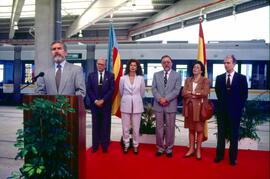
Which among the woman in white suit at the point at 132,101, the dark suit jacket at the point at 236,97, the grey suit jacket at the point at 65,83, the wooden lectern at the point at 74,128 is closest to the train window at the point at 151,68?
the woman in white suit at the point at 132,101

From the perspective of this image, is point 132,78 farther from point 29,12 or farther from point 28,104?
point 29,12

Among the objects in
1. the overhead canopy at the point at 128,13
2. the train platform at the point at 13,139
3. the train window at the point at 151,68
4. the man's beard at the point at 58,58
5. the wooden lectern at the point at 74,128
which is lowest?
the train platform at the point at 13,139

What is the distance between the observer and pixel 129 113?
4.83 m

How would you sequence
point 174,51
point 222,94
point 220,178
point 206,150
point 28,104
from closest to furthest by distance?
point 28,104 → point 220,178 → point 222,94 → point 206,150 → point 174,51

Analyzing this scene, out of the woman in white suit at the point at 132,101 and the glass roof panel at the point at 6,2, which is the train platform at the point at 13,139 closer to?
the woman in white suit at the point at 132,101

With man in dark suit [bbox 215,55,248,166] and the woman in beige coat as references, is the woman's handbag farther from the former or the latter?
man in dark suit [bbox 215,55,248,166]

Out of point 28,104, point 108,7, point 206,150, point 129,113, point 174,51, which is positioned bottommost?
point 206,150

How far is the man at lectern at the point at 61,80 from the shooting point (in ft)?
9.65

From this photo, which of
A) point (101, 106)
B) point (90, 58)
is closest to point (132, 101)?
point (101, 106)

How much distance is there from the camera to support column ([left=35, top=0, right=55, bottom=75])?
257 inches

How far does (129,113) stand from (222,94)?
1.58 m

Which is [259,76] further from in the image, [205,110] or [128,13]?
[128,13]

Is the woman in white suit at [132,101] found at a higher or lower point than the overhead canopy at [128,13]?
lower

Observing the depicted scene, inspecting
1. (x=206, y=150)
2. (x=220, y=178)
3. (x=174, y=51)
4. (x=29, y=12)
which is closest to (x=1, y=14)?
(x=29, y=12)
